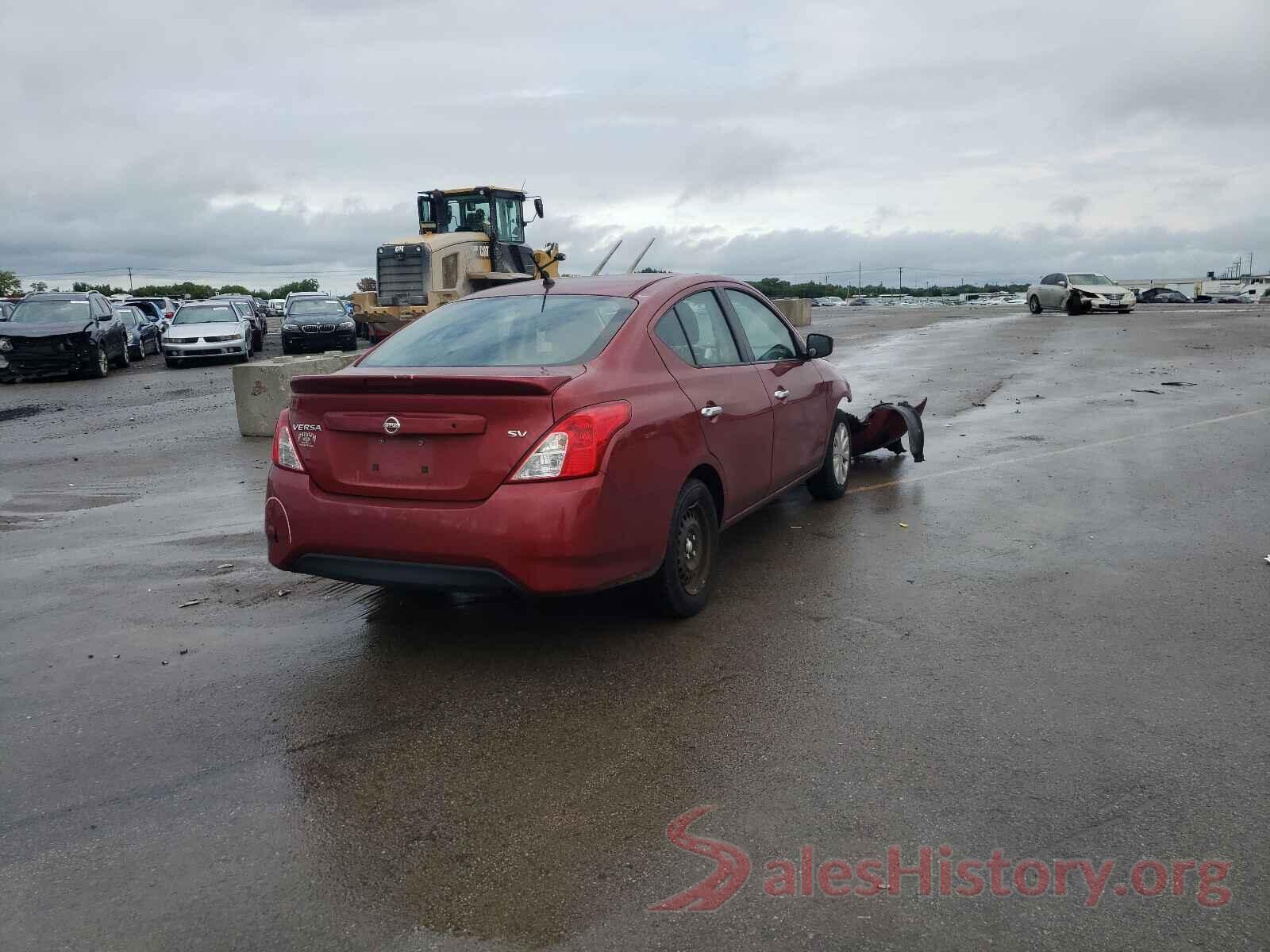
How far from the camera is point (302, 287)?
11631 centimetres

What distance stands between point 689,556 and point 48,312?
73.9 ft

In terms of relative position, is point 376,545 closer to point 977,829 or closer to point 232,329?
point 977,829

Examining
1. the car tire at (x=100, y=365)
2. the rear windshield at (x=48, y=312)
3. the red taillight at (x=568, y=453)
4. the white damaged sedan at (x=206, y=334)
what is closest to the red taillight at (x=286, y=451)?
the red taillight at (x=568, y=453)

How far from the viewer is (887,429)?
9.09m

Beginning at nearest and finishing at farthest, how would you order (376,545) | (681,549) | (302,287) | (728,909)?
(728,909), (376,545), (681,549), (302,287)

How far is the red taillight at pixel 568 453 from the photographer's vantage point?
4223 mm

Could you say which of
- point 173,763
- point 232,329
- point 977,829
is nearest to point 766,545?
point 977,829

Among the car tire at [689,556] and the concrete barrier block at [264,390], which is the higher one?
the concrete barrier block at [264,390]

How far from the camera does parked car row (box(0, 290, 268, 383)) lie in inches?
846

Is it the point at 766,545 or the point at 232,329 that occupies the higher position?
the point at 232,329

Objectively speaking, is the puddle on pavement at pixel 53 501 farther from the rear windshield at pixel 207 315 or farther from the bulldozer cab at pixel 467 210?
the rear windshield at pixel 207 315

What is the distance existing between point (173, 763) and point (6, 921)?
3.06 feet

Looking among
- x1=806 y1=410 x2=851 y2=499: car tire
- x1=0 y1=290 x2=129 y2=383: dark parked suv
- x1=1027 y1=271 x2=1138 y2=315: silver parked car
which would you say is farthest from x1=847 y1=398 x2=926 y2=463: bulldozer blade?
x1=1027 y1=271 x2=1138 y2=315: silver parked car

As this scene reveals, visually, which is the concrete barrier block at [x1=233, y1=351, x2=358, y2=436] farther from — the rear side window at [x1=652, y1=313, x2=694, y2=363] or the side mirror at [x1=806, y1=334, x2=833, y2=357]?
the rear side window at [x1=652, y1=313, x2=694, y2=363]
